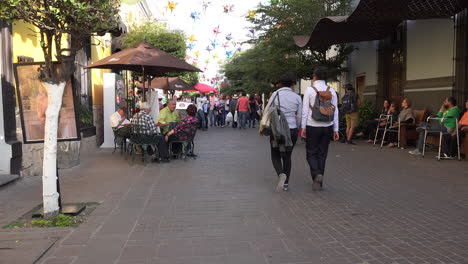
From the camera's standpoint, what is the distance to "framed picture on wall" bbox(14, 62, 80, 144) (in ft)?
19.2

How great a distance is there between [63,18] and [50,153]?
1.57 m

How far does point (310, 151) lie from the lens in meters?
6.47

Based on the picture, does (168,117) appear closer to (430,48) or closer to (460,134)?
(460,134)

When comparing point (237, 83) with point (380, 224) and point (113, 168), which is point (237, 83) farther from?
point (380, 224)

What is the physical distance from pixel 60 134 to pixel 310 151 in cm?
387

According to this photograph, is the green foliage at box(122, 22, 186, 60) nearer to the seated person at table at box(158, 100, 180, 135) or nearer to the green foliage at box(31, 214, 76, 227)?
the seated person at table at box(158, 100, 180, 135)

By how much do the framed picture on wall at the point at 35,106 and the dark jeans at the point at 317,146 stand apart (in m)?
3.59

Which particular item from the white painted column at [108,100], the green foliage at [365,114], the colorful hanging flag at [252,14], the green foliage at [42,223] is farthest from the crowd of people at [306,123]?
the colorful hanging flag at [252,14]

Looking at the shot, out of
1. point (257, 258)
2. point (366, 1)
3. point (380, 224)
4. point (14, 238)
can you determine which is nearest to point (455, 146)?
point (366, 1)

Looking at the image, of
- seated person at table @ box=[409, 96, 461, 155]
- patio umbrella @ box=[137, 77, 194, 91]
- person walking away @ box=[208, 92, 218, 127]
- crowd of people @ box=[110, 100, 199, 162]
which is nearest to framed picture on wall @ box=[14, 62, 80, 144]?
crowd of people @ box=[110, 100, 199, 162]

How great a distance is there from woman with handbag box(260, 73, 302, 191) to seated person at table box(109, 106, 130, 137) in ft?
14.6

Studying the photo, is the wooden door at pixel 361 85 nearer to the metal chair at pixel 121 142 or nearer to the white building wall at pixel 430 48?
the white building wall at pixel 430 48

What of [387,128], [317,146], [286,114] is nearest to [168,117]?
[286,114]

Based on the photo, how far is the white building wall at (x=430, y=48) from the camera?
10.6m
